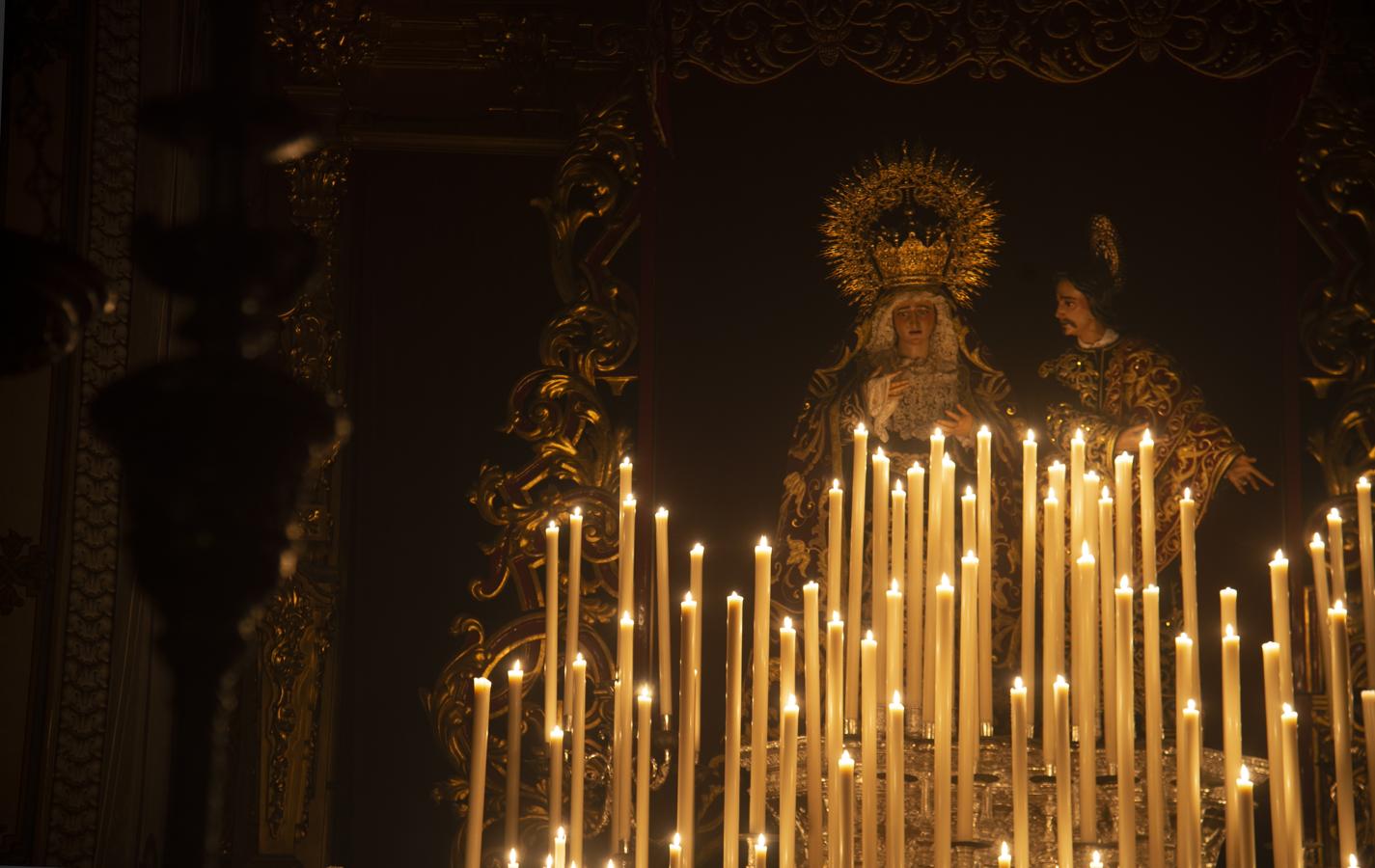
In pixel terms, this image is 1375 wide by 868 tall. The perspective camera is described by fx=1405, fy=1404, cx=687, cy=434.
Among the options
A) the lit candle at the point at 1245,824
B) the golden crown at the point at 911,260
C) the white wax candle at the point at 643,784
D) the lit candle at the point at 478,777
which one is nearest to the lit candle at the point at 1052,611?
the lit candle at the point at 1245,824

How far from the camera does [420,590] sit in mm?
3738

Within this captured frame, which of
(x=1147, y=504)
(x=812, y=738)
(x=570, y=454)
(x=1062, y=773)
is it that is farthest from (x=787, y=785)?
(x=570, y=454)

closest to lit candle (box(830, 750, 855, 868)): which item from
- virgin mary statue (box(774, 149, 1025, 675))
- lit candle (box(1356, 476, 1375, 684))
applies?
lit candle (box(1356, 476, 1375, 684))

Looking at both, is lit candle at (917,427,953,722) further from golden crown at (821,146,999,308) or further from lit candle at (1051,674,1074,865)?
golden crown at (821,146,999,308)

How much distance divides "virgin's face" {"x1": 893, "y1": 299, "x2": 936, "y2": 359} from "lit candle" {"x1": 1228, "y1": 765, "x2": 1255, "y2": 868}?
5.94 ft

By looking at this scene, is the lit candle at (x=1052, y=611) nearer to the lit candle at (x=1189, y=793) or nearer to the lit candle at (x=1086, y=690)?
the lit candle at (x=1086, y=690)

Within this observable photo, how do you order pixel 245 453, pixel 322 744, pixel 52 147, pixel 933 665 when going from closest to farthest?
pixel 245 453 < pixel 933 665 < pixel 52 147 < pixel 322 744

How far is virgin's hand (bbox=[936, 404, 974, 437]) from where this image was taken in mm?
3723

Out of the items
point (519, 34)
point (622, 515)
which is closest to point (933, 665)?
point (622, 515)

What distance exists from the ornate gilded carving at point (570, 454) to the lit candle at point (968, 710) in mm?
1302

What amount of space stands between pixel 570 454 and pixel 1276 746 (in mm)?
2017

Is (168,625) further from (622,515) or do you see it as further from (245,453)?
(622,515)

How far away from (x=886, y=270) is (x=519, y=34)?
A: 1185 mm

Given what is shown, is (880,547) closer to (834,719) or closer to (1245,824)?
(834,719)
